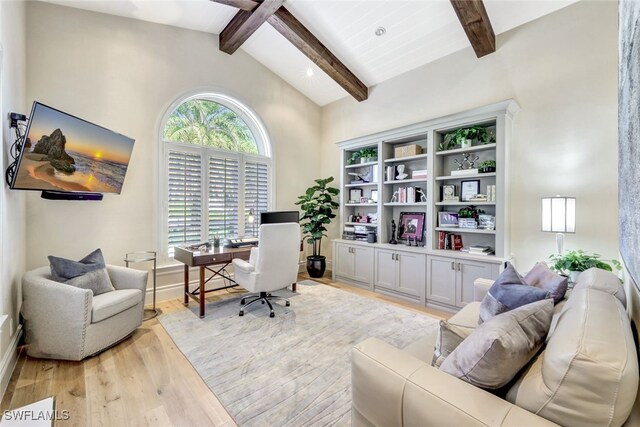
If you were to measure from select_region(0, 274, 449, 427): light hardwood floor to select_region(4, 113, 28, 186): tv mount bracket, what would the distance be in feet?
5.07

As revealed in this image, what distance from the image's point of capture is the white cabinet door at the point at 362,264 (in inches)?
171

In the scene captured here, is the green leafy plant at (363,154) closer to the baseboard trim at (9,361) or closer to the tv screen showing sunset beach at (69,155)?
the tv screen showing sunset beach at (69,155)

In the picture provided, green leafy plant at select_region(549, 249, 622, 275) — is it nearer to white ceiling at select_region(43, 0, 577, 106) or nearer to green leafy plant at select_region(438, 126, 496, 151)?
green leafy plant at select_region(438, 126, 496, 151)

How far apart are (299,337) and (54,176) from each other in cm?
283

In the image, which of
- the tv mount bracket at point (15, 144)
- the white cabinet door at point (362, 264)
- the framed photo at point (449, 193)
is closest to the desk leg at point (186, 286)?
the tv mount bracket at point (15, 144)

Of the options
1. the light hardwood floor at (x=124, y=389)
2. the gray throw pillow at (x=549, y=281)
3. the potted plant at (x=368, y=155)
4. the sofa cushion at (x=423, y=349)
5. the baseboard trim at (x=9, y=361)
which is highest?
the potted plant at (x=368, y=155)

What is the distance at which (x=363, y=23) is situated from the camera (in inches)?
142

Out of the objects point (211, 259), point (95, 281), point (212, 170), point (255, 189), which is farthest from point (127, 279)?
point (255, 189)

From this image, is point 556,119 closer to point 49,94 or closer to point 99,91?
point 99,91

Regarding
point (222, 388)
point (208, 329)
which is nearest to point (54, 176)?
point (208, 329)

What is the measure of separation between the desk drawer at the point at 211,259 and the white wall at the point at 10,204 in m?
1.43

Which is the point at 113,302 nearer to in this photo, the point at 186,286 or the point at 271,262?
the point at 186,286

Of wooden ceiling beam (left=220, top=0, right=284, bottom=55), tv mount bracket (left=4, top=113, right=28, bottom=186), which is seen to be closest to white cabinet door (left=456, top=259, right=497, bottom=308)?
wooden ceiling beam (left=220, top=0, right=284, bottom=55)

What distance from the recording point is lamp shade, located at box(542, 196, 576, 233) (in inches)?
102
